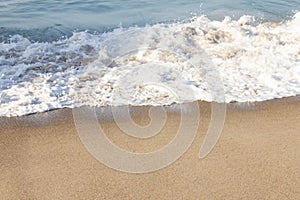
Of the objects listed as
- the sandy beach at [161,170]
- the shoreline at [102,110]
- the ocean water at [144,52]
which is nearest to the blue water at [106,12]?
the ocean water at [144,52]

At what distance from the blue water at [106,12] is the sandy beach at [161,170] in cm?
389

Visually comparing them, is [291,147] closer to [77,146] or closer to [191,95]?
[191,95]

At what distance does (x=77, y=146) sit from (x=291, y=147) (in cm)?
183

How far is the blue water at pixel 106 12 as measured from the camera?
8.31 metres

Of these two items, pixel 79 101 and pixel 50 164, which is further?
pixel 79 101

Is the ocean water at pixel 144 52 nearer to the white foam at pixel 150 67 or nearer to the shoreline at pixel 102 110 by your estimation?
the white foam at pixel 150 67

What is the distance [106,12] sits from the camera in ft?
31.4

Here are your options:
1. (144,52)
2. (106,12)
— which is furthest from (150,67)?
(106,12)

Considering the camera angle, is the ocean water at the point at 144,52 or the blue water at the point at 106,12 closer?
the ocean water at the point at 144,52

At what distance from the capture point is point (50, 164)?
3.68 metres

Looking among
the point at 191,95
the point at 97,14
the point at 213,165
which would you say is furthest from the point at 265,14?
the point at 213,165

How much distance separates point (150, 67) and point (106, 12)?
3.88 metres

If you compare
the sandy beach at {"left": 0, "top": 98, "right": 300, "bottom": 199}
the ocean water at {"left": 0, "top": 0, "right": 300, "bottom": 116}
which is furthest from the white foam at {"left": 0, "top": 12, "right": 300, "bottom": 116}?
the sandy beach at {"left": 0, "top": 98, "right": 300, "bottom": 199}

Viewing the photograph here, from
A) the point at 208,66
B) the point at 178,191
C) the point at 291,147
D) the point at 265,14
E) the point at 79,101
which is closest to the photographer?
the point at 178,191
